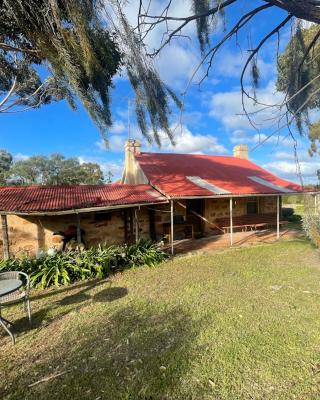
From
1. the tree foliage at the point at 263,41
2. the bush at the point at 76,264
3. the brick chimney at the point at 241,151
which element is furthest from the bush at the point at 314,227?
the brick chimney at the point at 241,151

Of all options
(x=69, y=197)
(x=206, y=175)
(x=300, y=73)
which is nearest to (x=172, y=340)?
(x=300, y=73)

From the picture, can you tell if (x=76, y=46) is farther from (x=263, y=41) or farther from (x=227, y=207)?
(x=227, y=207)

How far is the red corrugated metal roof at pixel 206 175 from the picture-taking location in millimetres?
10809

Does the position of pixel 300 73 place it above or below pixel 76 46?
below

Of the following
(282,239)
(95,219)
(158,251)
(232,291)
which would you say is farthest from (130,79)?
(282,239)

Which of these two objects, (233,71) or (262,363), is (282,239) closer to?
(262,363)

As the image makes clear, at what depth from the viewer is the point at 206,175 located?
1322 centimetres

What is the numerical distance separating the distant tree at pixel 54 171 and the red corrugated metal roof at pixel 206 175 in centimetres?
1996

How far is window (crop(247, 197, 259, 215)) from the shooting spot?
14.4 m

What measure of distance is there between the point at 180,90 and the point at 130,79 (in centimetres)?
61

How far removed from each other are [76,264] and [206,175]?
817 cm

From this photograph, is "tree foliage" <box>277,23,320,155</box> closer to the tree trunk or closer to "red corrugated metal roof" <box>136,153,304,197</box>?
the tree trunk

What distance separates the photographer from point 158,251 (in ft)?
29.2

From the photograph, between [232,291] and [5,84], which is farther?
[5,84]
